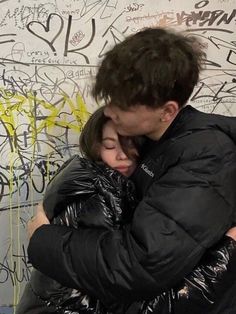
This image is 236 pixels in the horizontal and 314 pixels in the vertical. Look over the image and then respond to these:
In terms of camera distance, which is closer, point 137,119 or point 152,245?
point 152,245

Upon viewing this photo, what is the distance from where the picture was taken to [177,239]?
2.89 feet

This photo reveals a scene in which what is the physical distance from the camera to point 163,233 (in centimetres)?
88

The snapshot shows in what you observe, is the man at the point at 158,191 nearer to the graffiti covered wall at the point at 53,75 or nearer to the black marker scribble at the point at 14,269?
the graffiti covered wall at the point at 53,75

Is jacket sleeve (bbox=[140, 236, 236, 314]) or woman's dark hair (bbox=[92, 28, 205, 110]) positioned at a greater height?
woman's dark hair (bbox=[92, 28, 205, 110])

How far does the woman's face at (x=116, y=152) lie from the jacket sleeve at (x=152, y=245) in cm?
25

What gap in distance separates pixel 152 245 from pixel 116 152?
0.36 metres

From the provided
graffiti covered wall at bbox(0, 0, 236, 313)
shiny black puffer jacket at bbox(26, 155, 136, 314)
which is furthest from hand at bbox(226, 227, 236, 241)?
graffiti covered wall at bbox(0, 0, 236, 313)

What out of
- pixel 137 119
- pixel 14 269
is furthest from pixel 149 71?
pixel 14 269

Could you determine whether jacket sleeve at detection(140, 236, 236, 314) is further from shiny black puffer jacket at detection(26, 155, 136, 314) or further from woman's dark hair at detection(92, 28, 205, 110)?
woman's dark hair at detection(92, 28, 205, 110)

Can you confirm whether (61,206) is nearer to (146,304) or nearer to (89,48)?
(146,304)

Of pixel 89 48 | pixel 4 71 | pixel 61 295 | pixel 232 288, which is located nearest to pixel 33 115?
pixel 4 71

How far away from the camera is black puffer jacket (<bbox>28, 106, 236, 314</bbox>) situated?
886 mm

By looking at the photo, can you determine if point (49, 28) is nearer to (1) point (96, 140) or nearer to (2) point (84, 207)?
(1) point (96, 140)

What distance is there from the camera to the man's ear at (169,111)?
1.00 meters
